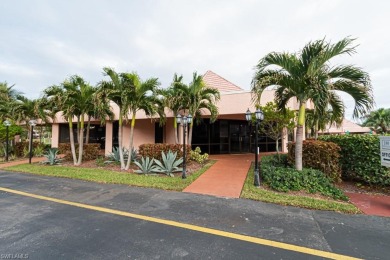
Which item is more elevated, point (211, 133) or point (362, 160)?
point (211, 133)

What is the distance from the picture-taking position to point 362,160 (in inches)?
265

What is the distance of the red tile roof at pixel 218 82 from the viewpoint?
14320 mm

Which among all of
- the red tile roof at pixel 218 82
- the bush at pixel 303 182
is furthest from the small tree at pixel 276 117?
the red tile roof at pixel 218 82

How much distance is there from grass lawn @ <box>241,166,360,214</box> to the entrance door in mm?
8841

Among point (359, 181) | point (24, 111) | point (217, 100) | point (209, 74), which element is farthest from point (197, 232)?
point (24, 111)

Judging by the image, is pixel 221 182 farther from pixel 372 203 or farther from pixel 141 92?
pixel 141 92

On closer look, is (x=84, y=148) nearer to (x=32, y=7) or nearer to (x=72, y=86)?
(x=72, y=86)

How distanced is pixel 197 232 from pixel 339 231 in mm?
2621

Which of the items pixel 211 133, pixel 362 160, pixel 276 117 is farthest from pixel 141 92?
pixel 362 160

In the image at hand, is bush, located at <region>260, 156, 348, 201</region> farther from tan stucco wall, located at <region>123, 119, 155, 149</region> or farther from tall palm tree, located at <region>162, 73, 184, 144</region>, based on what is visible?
tan stucco wall, located at <region>123, 119, 155, 149</region>

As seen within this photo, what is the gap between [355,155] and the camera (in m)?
6.90

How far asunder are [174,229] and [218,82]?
12118 millimetres

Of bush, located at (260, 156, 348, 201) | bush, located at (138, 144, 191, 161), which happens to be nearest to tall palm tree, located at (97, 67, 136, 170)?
bush, located at (138, 144, 191, 161)

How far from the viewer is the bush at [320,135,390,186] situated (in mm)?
6367
